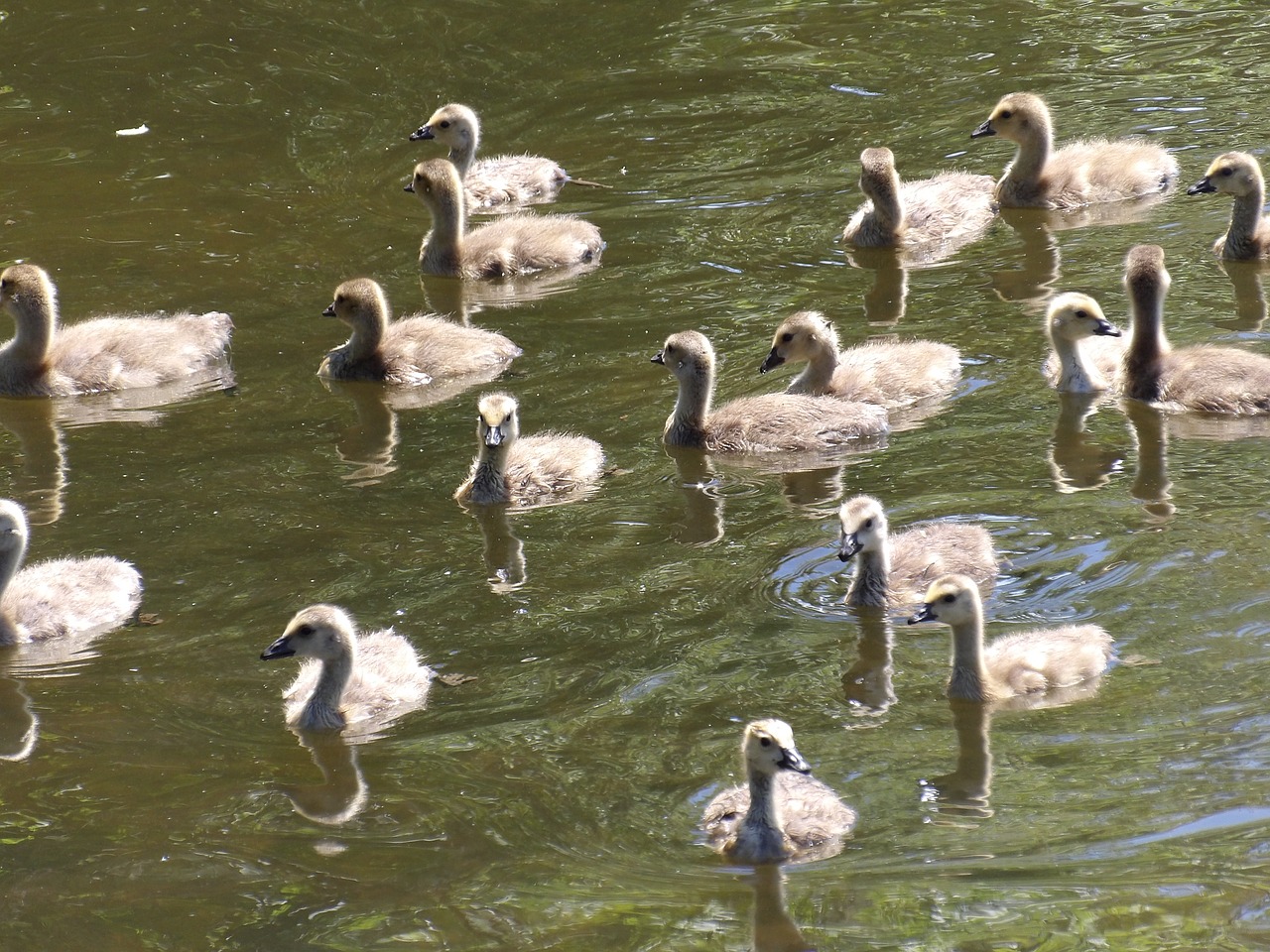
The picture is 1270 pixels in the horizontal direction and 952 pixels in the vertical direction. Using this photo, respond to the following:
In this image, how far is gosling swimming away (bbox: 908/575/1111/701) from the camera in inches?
291

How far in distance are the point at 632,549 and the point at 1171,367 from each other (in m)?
3.39

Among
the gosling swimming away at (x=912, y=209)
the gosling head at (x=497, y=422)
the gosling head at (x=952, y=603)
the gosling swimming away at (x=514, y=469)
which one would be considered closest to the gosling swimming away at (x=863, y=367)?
the gosling swimming away at (x=514, y=469)

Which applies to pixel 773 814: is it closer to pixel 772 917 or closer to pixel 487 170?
pixel 772 917

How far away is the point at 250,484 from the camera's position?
9844mm

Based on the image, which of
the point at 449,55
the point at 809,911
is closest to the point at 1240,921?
the point at 809,911

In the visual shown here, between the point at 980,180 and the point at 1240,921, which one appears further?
the point at 980,180

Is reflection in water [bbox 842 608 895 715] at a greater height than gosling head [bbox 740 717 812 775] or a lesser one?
lesser

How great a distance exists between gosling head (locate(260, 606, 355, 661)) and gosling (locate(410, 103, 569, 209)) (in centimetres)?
760

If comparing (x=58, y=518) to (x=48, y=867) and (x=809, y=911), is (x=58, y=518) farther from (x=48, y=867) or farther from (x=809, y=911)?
(x=809, y=911)

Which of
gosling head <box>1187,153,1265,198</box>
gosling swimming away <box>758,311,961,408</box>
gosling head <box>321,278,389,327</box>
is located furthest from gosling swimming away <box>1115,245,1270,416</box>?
gosling head <box>321,278,389,327</box>

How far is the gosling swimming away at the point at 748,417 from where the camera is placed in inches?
399

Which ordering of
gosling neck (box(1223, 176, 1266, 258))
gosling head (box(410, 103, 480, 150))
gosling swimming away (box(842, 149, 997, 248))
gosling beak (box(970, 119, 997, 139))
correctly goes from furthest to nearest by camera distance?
gosling head (box(410, 103, 480, 150)) < gosling beak (box(970, 119, 997, 139)) < gosling swimming away (box(842, 149, 997, 248)) < gosling neck (box(1223, 176, 1266, 258))

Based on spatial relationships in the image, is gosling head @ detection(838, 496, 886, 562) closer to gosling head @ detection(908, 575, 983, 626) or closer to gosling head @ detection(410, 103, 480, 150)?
gosling head @ detection(908, 575, 983, 626)

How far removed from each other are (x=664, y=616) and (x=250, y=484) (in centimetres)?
280
